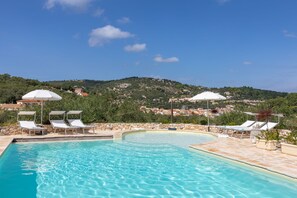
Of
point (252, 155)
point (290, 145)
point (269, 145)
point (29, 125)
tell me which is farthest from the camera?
point (29, 125)

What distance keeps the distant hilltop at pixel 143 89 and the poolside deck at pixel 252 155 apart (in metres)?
22.9

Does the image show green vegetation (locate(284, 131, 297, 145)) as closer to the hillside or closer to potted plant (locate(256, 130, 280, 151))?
potted plant (locate(256, 130, 280, 151))

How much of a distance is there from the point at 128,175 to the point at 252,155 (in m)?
3.84

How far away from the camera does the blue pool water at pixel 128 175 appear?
6074 mm

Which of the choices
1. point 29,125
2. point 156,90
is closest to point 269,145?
point 29,125

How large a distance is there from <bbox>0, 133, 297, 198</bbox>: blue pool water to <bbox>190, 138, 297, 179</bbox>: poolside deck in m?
0.26

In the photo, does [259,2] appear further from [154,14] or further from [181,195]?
[181,195]

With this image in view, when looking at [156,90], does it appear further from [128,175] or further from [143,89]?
[128,175]


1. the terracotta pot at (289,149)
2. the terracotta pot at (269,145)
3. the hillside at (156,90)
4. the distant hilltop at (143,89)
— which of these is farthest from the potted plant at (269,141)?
the hillside at (156,90)

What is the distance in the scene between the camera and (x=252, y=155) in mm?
8852

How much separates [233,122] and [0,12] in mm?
13571

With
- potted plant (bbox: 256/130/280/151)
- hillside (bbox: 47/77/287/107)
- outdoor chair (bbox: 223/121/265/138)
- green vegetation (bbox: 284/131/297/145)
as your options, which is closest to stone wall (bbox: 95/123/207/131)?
outdoor chair (bbox: 223/121/265/138)

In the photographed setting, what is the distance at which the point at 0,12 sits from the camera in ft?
51.1

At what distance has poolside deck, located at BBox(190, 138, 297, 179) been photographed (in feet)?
23.9
